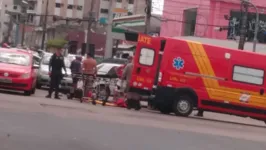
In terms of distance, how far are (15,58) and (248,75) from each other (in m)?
8.41

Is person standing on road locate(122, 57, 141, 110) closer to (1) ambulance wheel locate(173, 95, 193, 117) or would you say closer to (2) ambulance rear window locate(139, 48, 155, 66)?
(2) ambulance rear window locate(139, 48, 155, 66)

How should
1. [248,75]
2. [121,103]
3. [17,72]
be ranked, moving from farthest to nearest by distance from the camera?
[121,103] → [248,75] → [17,72]

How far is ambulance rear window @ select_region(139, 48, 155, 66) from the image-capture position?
2264 cm

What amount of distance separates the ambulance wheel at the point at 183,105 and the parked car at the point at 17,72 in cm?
510

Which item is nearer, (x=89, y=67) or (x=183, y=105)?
(x=183, y=105)

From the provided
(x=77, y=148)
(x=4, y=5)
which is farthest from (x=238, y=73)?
(x=4, y=5)

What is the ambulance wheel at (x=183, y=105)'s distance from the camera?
22.6 meters

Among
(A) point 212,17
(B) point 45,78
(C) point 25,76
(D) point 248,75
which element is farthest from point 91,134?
(A) point 212,17

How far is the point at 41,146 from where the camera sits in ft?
35.3

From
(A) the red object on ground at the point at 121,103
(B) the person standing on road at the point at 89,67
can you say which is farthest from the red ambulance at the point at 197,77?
(B) the person standing on road at the point at 89,67

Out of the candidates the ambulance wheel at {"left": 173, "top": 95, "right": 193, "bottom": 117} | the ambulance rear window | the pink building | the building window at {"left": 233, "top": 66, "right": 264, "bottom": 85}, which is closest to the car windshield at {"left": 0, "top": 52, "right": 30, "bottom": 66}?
the ambulance rear window

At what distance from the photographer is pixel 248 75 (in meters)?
22.9

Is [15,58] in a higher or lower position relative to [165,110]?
higher

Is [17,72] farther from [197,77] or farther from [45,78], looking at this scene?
[45,78]
